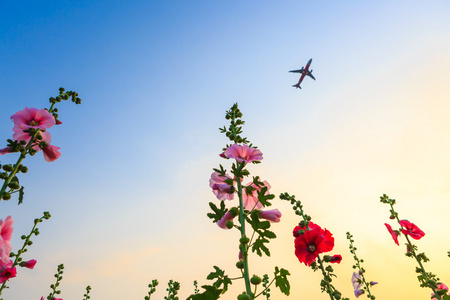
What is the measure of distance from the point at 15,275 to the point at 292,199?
17.5 ft

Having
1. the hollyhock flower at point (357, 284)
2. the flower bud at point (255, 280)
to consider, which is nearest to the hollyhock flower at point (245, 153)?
the flower bud at point (255, 280)

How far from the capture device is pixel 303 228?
5.02 metres

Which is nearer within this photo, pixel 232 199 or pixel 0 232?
pixel 0 232

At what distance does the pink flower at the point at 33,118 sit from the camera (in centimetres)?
302

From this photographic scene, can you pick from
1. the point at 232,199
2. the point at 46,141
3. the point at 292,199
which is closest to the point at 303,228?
the point at 292,199

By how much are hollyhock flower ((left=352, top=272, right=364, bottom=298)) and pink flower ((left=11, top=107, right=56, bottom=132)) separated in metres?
9.15

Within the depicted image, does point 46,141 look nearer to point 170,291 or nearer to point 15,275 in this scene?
point 15,275

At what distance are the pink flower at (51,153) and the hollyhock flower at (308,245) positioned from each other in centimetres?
380

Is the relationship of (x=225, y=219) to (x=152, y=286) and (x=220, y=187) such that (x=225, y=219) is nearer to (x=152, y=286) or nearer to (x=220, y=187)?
(x=220, y=187)

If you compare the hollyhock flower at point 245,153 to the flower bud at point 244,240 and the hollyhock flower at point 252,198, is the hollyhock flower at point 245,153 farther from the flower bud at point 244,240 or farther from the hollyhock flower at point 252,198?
the flower bud at point 244,240

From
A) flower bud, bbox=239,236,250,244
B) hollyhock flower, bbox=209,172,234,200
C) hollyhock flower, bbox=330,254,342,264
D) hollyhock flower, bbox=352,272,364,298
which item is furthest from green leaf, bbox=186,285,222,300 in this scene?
hollyhock flower, bbox=352,272,364,298

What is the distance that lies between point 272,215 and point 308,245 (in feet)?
5.96

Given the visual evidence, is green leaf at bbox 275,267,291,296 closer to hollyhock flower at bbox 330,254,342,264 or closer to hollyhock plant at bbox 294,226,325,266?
hollyhock plant at bbox 294,226,325,266

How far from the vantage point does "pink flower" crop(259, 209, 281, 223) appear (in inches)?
118
